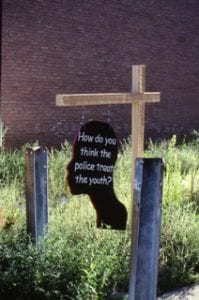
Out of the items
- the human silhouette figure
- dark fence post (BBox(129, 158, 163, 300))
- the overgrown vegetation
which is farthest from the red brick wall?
dark fence post (BBox(129, 158, 163, 300))

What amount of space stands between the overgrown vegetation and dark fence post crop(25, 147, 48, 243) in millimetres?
143

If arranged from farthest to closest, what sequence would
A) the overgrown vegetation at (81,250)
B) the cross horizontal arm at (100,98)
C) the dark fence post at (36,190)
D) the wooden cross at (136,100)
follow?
the wooden cross at (136,100), the dark fence post at (36,190), the cross horizontal arm at (100,98), the overgrown vegetation at (81,250)

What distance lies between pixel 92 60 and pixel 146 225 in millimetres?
9923

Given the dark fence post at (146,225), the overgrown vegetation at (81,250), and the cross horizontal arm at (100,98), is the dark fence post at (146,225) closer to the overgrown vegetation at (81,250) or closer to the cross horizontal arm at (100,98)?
the overgrown vegetation at (81,250)

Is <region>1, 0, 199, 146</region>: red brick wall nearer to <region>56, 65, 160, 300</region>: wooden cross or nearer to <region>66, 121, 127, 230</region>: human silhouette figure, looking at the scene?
<region>56, 65, 160, 300</region>: wooden cross

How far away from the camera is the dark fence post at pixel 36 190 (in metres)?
4.80

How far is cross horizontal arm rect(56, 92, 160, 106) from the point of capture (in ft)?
15.4

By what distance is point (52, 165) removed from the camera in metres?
8.36

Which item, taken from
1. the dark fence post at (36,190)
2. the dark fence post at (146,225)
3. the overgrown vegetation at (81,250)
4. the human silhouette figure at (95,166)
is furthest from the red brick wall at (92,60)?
the dark fence post at (146,225)

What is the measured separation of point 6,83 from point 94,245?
293 inches

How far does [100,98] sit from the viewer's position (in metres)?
5.02

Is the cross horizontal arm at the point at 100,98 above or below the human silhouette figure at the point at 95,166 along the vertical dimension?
above

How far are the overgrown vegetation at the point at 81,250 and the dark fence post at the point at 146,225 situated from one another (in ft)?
1.23

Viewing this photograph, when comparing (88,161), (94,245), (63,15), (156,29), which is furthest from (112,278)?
(156,29)
